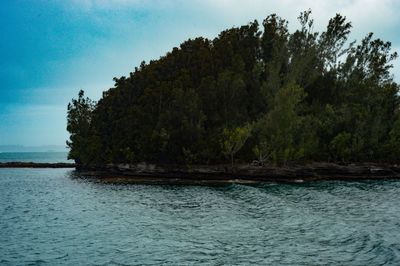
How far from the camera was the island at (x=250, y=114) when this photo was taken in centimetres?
9431

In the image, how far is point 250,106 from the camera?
108750mm

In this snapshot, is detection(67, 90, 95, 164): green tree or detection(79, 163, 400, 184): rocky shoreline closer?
detection(79, 163, 400, 184): rocky shoreline

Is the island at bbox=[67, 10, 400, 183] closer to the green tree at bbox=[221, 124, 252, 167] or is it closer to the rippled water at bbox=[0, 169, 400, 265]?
the green tree at bbox=[221, 124, 252, 167]

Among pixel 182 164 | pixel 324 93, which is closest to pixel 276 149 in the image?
pixel 182 164

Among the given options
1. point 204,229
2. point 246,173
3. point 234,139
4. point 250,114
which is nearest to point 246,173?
point 246,173

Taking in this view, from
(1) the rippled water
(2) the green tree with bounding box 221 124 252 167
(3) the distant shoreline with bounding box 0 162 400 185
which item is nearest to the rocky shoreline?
(3) the distant shoreline with bounding box 0 162 400 185

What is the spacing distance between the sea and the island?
1213 inches

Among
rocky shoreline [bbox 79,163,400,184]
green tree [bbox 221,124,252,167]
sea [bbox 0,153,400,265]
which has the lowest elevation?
sea [bbox 0,153,400,265]

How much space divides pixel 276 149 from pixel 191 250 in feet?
218

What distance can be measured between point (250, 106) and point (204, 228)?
7455 centimetres

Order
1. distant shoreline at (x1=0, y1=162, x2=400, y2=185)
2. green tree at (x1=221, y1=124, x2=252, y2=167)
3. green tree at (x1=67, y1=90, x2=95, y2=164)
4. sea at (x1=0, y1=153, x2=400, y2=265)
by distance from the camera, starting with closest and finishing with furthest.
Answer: sea at (x1=0, y1=153, x2=400, y2=265), distant shoreline at (x1=0, y1=162, x2=400, y2=185), green tree at (x1=221, y1=124, x2=252, y2=167), green tree at (x1=67, y1=90, x2=95, y2=164)

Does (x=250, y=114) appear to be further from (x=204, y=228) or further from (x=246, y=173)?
(x=204, y=228)

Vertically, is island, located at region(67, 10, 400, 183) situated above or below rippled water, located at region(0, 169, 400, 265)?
above

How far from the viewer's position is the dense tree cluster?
9625 centimetres
